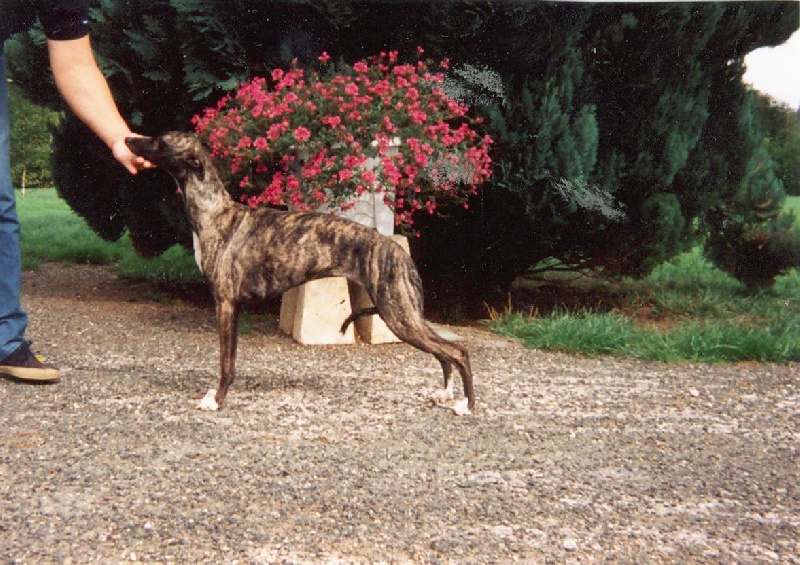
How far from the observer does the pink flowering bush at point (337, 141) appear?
5.70m

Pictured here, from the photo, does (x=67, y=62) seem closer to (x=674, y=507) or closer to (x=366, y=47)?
(x=366, y=47)

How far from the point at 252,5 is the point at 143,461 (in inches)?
153

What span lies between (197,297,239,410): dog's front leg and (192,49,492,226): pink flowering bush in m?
1.54

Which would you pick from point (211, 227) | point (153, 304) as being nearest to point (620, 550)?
point (211, 227)

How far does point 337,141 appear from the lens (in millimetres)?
5762

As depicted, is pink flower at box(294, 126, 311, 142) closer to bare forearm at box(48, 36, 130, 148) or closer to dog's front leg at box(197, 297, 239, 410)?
A: bare forearm at box(48, 36, 130, 148)

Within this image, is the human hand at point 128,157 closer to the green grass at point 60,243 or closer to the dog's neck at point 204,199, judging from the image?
the dog's neck at point 204,199

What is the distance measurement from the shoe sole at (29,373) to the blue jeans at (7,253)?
0.08m

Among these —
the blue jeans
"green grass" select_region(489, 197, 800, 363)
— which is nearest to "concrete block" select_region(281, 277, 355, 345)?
"green grass" select_region(489, 197, 800, 363)

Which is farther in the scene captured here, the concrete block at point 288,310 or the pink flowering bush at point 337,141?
the concrete block at point 288,310

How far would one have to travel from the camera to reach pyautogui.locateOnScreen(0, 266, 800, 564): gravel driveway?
112 inches

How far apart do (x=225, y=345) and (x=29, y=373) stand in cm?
→ 120

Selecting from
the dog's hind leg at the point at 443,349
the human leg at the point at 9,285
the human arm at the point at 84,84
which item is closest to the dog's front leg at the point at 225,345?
the dog's hind leg at the point at 443,349

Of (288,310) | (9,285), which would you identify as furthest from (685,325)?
(9,285)
